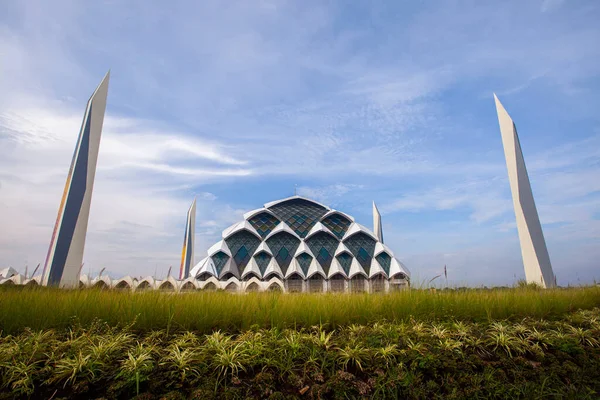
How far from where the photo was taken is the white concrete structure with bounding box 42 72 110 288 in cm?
1714

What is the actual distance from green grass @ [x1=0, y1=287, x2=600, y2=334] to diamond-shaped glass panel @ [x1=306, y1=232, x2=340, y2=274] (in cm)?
3600

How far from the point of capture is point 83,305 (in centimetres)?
577

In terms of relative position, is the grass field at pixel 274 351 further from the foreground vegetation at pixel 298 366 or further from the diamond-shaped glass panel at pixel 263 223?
the diamond-shaped glass panel at pixel 263 223

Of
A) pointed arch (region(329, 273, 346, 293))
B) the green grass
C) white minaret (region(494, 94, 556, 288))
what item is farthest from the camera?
pointed arch (region(329, 273, 346, 293))

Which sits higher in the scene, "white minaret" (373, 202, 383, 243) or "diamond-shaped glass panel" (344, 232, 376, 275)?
"white minaret" (373, 202, 383, 243)

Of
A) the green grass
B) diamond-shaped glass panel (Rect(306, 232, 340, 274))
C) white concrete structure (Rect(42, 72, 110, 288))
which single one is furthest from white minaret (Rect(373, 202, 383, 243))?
Answer: the green grass

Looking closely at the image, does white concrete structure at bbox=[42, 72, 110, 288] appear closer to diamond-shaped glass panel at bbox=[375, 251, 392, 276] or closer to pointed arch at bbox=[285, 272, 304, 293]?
pointed arch at bbox=[285, 272, 304, 293]

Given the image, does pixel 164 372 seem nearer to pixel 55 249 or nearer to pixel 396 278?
pixel 55 249

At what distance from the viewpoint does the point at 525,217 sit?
2231 cm

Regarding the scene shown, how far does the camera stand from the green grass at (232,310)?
18.0 feet

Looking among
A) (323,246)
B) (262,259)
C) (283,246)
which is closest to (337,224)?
(323,246)

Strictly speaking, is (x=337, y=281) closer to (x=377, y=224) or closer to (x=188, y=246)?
(x=377, y=224)

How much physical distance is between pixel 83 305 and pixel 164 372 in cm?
289

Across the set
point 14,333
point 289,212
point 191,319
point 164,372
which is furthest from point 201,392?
point 289,212
